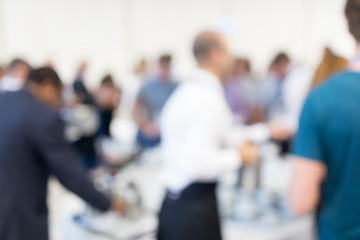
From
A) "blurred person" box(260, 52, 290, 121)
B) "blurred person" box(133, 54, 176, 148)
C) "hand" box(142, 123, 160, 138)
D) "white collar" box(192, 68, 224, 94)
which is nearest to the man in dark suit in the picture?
"white collar" box(192, 68, 224, 94)

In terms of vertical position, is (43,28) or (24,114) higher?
(24,114)

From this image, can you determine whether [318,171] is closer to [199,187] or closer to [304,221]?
[199,187]

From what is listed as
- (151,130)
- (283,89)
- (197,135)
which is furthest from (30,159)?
(283,89)

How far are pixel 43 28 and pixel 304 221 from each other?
492 cm

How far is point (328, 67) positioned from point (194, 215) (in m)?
0.82

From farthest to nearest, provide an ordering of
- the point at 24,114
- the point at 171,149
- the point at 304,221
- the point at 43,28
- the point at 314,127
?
the point at 43,28 → the point at 304,221 → the point at 171,149 → the point at 24,114 → the point at 314,127

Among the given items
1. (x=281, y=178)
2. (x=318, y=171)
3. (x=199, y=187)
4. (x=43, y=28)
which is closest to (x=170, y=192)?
(x=199, y=187)

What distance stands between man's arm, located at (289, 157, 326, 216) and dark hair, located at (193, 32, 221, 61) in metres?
0.71

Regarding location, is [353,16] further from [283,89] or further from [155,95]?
[283,89]

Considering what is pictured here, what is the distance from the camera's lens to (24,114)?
63.3 inches

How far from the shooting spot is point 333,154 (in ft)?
3.66

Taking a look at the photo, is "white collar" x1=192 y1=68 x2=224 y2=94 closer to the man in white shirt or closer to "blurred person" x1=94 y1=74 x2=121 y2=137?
the man in white shirt

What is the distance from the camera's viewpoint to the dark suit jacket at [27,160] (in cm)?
160

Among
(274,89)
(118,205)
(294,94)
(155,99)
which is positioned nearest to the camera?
(118,205)
